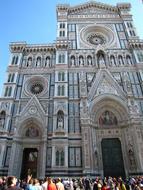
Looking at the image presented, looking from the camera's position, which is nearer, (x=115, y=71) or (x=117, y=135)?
(x=117, y=135)

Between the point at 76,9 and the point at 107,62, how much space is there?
11.2 m

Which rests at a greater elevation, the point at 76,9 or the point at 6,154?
the point at 76,9

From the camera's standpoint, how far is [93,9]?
27.9m

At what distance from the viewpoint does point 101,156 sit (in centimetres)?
1653

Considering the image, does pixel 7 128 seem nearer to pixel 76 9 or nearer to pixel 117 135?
pixel 117 135

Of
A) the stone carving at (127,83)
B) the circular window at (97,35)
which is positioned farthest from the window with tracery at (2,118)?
the circular window at (97,35)

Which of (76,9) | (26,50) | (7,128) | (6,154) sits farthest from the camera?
(76,9)

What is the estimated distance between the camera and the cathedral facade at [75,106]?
16.0 meters

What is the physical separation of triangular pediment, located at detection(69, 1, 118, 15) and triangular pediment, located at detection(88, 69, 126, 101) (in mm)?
11967

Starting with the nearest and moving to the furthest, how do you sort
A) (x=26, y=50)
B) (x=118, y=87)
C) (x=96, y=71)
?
1. (x=118, y=87)
2. (x=96, y=71)
3. (x=26, y=50)

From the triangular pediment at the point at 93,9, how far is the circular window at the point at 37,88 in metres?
13.4

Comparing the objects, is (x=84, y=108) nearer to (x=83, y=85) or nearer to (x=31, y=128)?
(x=83, y=85)

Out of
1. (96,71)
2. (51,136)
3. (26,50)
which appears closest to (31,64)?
(26,50)

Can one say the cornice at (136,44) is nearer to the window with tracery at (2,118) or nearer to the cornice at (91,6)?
the cornice at (91,6)
